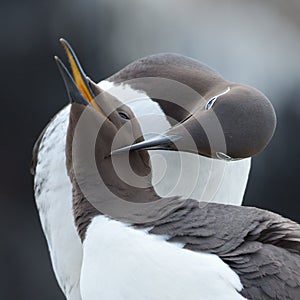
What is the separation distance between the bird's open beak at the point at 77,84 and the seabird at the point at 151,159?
32 cm

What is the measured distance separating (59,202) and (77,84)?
66 centimetres

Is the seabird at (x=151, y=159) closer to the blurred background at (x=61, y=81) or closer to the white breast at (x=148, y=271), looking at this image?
the white breast at (x=148, y=271)

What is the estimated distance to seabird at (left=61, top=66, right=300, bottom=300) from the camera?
2188 mm

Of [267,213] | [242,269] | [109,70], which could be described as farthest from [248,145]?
[109,70]

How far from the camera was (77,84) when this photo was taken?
2416 millimetres

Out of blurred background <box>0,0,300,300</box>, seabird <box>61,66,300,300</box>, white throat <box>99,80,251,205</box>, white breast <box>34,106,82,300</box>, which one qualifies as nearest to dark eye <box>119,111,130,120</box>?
seabird <box>61,66,300,300</box>

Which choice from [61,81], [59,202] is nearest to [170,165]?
[59,202]

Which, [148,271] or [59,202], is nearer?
[148,271]

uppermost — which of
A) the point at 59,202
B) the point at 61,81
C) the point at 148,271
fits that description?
the point at 148,271

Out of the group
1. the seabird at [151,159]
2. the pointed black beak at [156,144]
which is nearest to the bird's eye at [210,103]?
the seabird at [151,159]

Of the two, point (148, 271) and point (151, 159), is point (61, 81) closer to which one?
point (151, 159)

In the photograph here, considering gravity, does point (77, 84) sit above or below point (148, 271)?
above

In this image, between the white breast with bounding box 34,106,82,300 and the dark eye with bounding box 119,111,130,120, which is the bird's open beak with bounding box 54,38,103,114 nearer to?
the dark eye with bounding box 119,111,130,120

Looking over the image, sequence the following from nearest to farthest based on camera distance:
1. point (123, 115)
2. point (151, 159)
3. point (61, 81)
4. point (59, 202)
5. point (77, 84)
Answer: point (77, 84)
point (123, 115)
point (151, 159)
point (59, 202)
point (61, 81)
